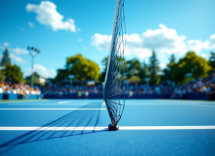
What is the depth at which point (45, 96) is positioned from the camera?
23.2 m

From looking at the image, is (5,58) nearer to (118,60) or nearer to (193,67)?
(118,60)

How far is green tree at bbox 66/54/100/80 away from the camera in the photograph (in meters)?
34.0

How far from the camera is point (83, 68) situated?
34.2 meters

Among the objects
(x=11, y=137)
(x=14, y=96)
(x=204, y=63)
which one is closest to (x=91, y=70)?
(x=14, y=96)

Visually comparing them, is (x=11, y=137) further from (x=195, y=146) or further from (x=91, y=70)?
(x=91, y=70)

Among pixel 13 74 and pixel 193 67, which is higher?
pixel 193 67

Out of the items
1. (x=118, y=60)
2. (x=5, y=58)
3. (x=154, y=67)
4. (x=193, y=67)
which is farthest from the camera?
(x=5, y=58)

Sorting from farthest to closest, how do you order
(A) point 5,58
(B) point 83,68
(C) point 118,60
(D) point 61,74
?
(A) point 5,58 → (D) point 61,74 → (B) point 83,68 → (C) point 118,60

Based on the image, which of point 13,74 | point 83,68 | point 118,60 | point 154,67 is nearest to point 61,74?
point 83,68


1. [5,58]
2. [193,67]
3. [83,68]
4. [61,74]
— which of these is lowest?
[61,74]

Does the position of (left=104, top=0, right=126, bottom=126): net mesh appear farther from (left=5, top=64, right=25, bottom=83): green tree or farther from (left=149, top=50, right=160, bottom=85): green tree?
(left=149, top=50, right=160, bottom=85): green tree

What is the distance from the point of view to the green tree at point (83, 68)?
112 feet

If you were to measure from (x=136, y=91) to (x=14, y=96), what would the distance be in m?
20.4

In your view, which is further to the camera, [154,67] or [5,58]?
[5,58]
